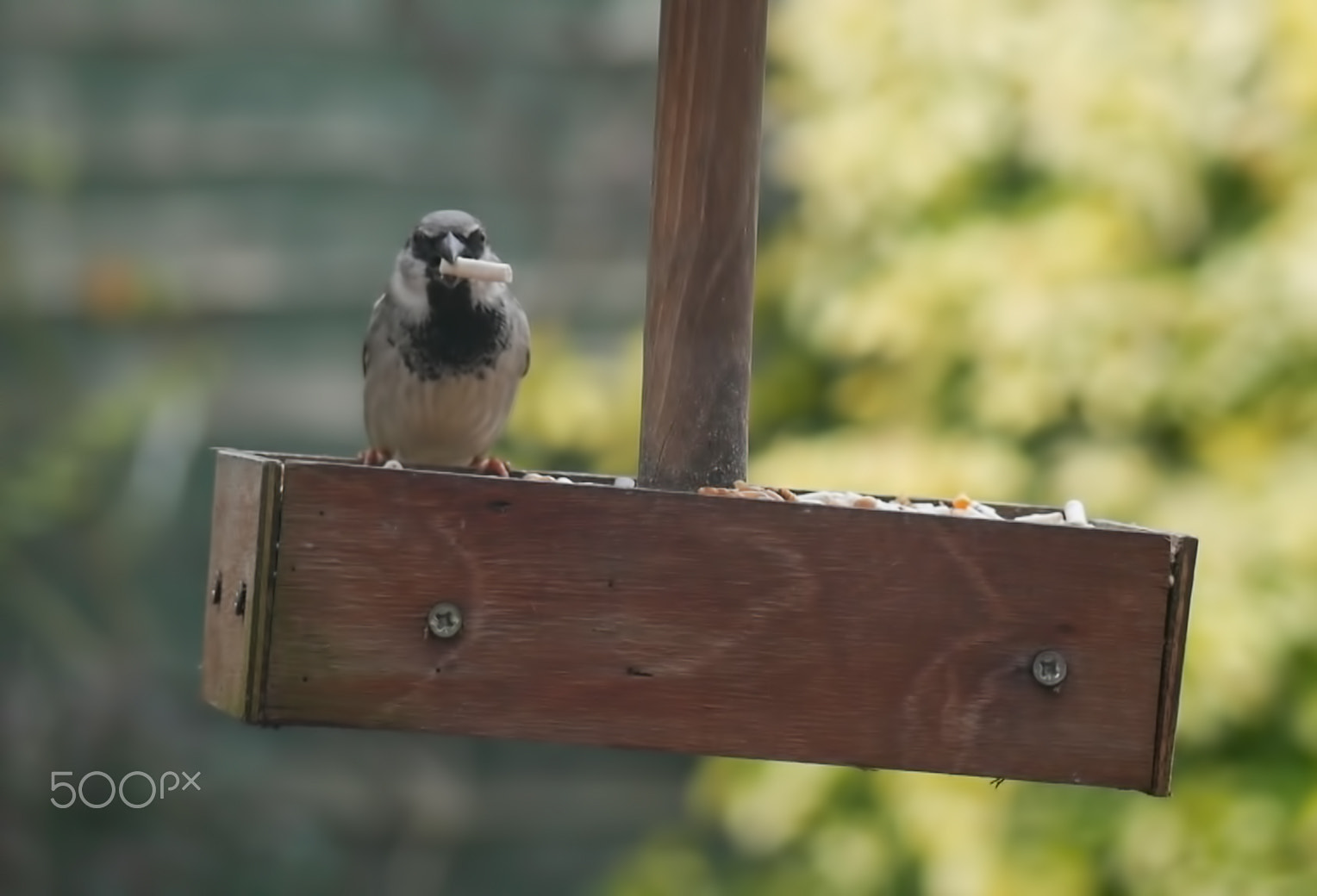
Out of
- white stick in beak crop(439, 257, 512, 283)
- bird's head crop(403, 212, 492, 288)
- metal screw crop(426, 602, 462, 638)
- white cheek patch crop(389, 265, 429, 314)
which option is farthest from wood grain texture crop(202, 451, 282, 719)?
white cheek patch crop(389, 265, 429, 314)

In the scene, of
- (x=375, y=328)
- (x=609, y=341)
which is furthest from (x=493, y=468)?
(x=609, y=341)

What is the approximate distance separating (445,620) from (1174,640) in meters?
0.66

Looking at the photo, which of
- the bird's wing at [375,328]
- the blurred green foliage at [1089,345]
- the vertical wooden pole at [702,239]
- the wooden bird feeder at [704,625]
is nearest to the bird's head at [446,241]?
the bird's wing at [375,328]

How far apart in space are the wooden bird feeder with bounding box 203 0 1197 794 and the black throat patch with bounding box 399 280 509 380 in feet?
3.49

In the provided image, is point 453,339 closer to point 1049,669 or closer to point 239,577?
point 239,577

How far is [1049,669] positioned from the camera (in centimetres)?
177

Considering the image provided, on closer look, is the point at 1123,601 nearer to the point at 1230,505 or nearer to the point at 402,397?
the point at 402,397

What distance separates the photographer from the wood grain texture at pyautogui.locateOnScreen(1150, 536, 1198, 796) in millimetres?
1787

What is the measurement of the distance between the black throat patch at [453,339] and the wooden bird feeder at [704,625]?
106 cm

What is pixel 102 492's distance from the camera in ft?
16.5

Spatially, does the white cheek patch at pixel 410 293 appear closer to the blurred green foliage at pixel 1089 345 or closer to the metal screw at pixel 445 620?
the blurred green foliage at pixel 1089 345

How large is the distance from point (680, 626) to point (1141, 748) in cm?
43

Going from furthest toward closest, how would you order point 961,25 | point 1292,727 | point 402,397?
1. point 961,25
2. point 1292,727
3. point 402,397

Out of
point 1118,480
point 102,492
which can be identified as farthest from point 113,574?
point 1118,480
